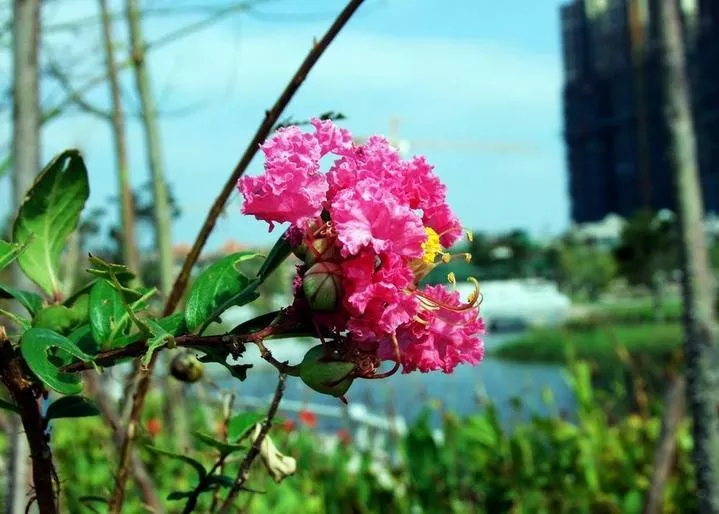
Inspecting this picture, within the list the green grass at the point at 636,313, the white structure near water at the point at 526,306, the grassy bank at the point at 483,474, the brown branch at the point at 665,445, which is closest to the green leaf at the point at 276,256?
the brown branch at the point at 665,445

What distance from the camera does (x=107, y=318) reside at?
0.52 meters

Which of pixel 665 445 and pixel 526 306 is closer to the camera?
pixel 665 445

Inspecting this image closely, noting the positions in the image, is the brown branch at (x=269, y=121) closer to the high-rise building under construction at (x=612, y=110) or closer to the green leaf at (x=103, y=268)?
the green leaf at (x=103, y=268)

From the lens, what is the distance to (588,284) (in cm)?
2575

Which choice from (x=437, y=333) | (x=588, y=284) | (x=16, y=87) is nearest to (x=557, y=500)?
(x=16, y=87)

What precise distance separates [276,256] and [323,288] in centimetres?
5

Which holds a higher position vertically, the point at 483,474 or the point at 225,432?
the point at 225,432

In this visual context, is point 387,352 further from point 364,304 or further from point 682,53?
point 682,53

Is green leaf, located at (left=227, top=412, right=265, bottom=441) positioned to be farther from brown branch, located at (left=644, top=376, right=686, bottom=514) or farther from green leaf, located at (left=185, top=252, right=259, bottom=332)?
brown branch, located at (left=644, top=376, right=686, bottom=514)

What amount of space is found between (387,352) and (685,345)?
1.19m

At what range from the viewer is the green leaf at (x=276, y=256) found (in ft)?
1.55

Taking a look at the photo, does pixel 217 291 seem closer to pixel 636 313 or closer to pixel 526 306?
pixel 526 306

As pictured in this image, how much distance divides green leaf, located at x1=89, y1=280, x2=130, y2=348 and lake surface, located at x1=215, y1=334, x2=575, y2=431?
8cm

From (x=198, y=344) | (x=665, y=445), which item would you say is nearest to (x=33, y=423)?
(x=198, y=344)
